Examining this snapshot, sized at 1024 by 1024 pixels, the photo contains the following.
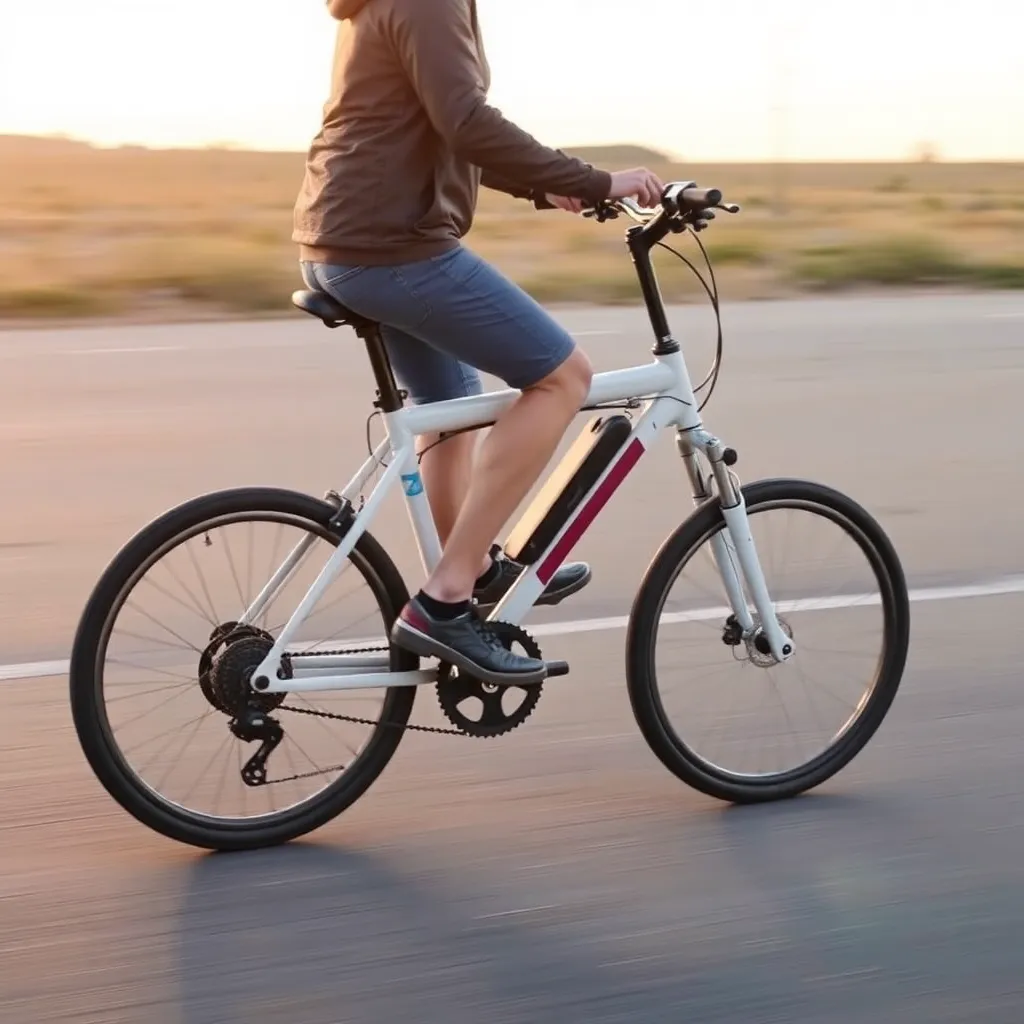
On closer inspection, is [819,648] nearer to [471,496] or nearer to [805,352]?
[471,496]

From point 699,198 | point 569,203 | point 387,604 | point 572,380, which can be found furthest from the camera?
point 569,203

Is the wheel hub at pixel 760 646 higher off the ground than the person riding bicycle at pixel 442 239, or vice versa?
the person riding bicycle at pixel 442 239

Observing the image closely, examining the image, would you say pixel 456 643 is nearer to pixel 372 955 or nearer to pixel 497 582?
pixel 497 582

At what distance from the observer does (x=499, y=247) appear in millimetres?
19797

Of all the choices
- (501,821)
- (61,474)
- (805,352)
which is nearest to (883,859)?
(501,821)

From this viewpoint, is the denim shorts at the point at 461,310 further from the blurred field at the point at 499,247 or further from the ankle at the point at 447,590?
the blurred field at the point at 499,247

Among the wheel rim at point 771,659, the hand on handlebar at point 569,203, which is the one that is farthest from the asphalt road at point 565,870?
the hand on handlebar at point 569,203

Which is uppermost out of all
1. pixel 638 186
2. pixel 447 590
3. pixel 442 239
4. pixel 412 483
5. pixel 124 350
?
pixel 638 186

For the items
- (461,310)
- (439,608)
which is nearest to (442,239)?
(461,310)

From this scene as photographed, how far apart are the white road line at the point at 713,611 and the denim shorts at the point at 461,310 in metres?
0.74

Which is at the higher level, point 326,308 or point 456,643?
point 326,308

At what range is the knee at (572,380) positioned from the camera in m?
3.90

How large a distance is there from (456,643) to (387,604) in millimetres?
198

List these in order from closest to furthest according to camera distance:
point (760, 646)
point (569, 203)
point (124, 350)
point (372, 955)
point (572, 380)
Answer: point (372, 955), point (572, 380), point (569, 203), point (760, 646), point (124, 350)
